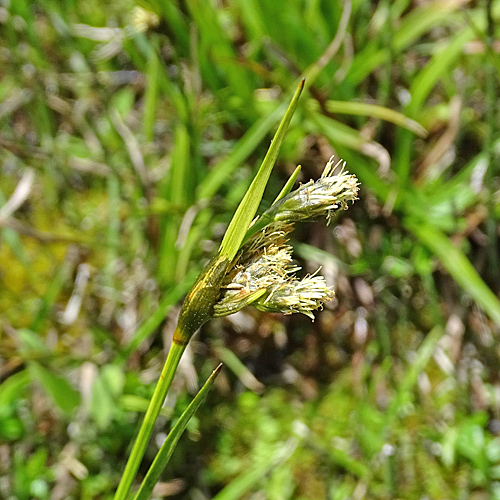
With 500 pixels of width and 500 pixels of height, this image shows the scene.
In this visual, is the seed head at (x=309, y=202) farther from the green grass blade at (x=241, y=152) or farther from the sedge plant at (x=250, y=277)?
the green grass blade at (x=241, y=152)

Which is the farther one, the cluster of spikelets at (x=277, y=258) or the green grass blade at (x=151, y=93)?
the green grass blade at (x=151, y=93)

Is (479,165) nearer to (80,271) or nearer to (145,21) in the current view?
(145,21)

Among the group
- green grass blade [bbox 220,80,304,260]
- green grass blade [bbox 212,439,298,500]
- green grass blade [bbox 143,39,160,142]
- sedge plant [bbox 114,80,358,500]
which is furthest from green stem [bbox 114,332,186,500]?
green grass blade [bbox 143,39,160,142]

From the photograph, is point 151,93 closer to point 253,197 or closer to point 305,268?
point 305,268

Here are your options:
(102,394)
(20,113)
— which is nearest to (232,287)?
(102,394)

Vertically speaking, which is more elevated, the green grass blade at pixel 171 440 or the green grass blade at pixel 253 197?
the green grass blade at pixel 253 197

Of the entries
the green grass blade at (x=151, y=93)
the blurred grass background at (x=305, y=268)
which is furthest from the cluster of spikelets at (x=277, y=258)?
the green grass blade at (x=151, y=93)

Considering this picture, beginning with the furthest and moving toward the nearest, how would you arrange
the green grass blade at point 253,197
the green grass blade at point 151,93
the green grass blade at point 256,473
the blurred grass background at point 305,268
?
1. the green grass blade at point 151,93
2. the blurred grass background at point 305,268
3. the green grass blade at point 256,473
4. the green grass blade at point 253,197

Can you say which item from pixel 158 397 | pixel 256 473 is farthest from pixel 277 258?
pixel 256 473
